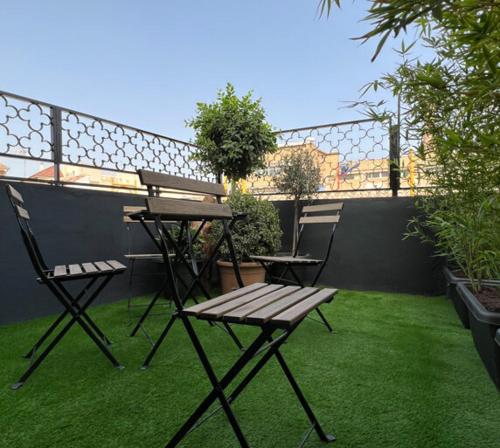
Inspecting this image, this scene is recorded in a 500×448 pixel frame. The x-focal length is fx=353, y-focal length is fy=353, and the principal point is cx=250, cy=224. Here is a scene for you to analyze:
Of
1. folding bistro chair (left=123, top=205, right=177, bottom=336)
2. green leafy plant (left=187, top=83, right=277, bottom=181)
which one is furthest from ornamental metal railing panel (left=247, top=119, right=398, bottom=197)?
folding bistro chair (left=123, top=205, right=177, bottom=336)

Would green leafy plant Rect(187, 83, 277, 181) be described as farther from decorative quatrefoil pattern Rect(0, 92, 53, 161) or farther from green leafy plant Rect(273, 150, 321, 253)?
decorative quatrefoil pattern Rect(0, 92, 53, 161)

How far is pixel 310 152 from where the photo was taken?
4.76m

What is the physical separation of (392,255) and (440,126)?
2285mm

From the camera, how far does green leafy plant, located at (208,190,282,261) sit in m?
3.85

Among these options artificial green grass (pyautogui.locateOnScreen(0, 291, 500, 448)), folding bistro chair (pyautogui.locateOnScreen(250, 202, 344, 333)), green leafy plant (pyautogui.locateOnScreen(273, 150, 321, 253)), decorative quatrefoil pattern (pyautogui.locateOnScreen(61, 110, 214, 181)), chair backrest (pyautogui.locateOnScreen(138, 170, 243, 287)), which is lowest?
artificial green grass (pyautogui.locateOnScreen(0, 291, 500, 448))

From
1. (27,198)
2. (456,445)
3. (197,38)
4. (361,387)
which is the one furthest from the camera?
(197,38)

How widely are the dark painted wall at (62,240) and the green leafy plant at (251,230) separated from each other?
1007 mm

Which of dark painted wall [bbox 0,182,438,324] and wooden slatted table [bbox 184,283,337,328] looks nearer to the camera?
wooden slatted table [bbox 184,283,337,328]

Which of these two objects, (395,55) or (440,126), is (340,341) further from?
(395,55)

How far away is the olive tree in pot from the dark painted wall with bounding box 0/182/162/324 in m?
1.04

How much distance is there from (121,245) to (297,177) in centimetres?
226

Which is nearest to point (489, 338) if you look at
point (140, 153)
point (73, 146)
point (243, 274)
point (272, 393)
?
point (272, 393)

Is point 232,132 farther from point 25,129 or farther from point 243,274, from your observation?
point 25,129

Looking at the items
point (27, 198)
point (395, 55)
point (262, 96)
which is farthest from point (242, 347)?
point (262, 96)
